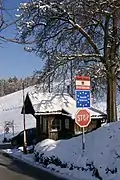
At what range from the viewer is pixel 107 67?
86.1 feet

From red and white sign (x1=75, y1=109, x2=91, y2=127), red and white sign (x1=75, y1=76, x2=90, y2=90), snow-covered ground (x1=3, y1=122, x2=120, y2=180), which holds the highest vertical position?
red and white sign (x1=75, y1=76, x2=90, y2=90)

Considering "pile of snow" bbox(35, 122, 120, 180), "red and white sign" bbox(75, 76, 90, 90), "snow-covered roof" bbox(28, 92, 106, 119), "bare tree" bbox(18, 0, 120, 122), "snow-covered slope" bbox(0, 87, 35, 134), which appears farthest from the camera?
"snow-covered slope" bbox(0, 87, 35, 134)

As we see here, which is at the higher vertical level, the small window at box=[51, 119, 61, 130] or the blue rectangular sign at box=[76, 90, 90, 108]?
the blue rectangular sign at box=[76, 90, 90, 108]

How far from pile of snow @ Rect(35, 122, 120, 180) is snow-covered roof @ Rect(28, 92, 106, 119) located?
46.8ft

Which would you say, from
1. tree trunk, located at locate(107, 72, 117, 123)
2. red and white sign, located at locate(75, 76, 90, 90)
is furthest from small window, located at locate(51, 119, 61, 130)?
red and white sign, located at locate(75, 76, 90, 90)

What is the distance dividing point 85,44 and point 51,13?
12.0 ft

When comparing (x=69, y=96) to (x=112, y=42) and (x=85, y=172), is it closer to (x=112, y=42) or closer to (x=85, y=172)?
(x=112, y=42)

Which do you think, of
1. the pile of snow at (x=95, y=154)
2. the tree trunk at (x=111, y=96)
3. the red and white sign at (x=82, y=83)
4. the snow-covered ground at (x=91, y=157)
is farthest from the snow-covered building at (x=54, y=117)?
the red and white sign at (x=82, y=83)

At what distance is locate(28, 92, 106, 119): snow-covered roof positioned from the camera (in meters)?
33.9

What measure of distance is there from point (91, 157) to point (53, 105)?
19.3 m

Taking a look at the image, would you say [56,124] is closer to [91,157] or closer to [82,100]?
[91,157]

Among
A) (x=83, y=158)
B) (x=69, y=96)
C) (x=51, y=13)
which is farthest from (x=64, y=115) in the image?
(x=83, y=158)

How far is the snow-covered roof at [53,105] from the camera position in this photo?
33.9m

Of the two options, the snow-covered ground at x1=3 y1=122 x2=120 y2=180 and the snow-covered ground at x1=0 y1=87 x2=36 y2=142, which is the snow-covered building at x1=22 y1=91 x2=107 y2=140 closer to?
the snow-covered ground at x1=3 y1=122 x2=120 y2=180
